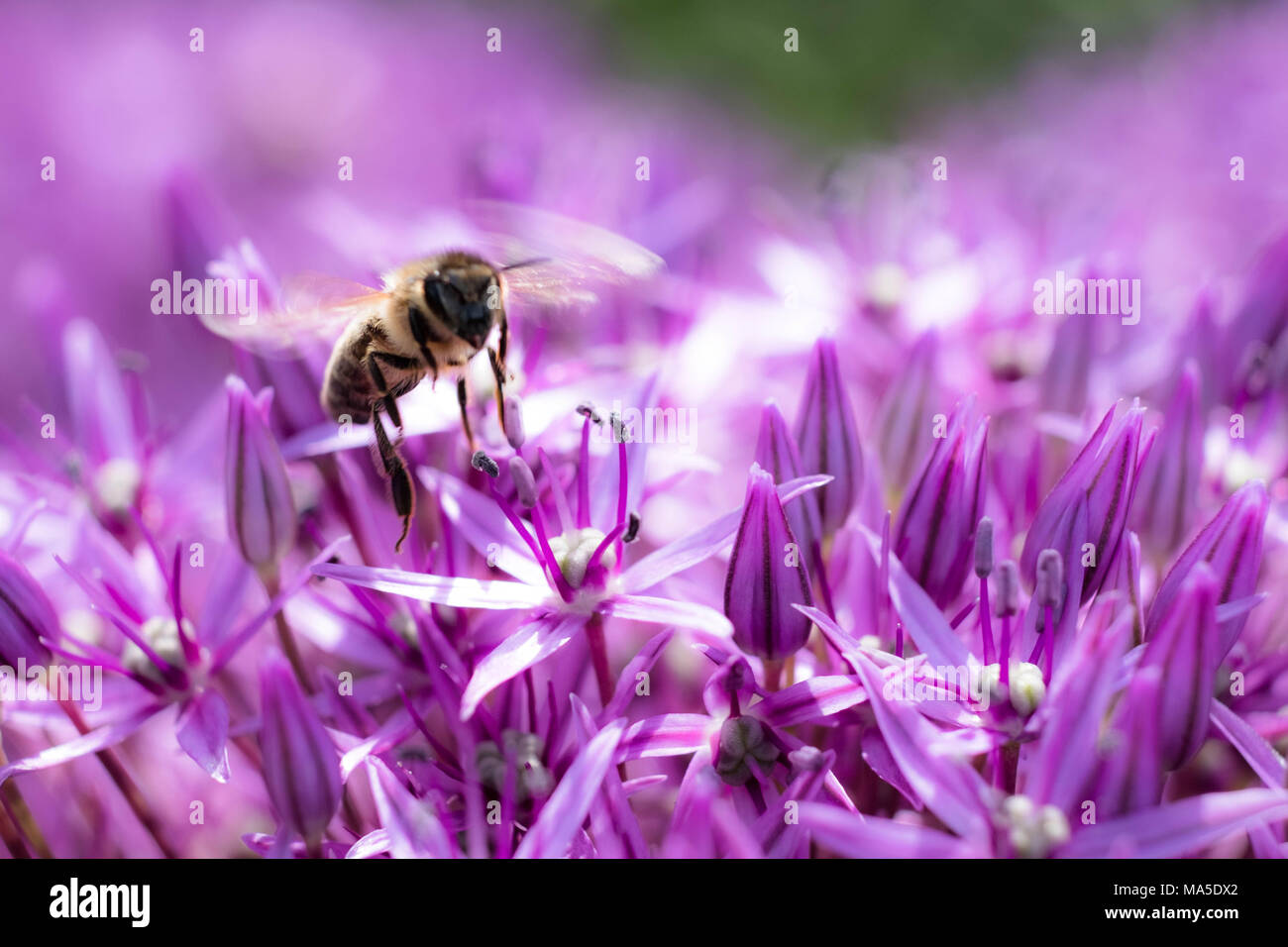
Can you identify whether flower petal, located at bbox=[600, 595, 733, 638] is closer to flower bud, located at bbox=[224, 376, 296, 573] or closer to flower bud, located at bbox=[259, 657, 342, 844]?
flower bud, located at bbox=[259, 657, 342, 844]

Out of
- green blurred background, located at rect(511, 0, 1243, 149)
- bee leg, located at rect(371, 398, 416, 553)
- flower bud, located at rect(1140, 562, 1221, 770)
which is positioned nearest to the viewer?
flower bud, located at rect(1140, 562, 1221, 770)

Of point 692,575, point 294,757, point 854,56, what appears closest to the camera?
point 294,757

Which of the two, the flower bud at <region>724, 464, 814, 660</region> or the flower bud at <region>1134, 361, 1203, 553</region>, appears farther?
the flower bud at <region>1134, 361, 1203, 553</region>

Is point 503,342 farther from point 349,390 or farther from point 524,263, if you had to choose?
point 349,390

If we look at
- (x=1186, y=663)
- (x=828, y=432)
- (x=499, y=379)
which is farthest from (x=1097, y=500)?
(x=499, y=379)

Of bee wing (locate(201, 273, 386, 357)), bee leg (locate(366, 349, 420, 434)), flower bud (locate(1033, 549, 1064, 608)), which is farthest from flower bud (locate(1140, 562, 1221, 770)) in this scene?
bee wing (locate(201, 273, 386, 357))

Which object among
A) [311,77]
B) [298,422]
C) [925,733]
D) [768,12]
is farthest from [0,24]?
[925,733]

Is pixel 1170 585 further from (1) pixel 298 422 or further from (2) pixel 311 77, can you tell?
(2) pixel 311 77

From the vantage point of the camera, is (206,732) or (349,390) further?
(349,390)
